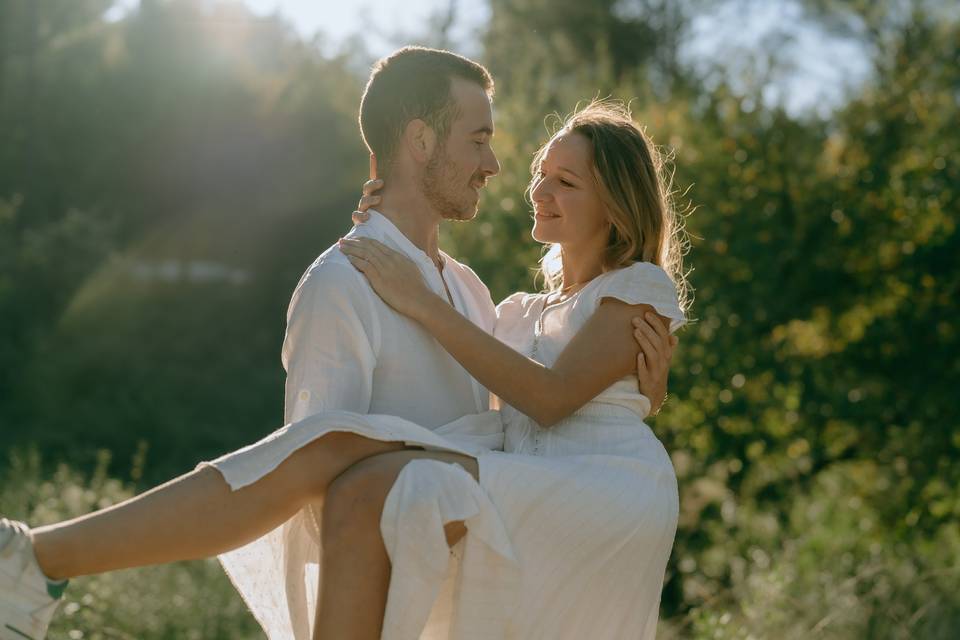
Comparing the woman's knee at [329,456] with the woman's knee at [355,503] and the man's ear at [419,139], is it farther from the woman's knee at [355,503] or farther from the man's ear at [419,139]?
the man's ear at [419,139]

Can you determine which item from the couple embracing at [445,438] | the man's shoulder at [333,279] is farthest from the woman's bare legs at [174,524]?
the man's shoulder at [333,279]

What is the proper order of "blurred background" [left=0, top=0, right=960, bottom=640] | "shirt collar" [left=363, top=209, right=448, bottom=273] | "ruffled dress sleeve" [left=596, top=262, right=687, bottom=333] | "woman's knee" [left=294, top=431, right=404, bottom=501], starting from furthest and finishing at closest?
"blurred background" [left=0, top=0, right=960, bottom=640] → "shirt collar" [left=363, top=209, right=448, bottom=273] → "ruffled dress sleeve" [left=596, top=262, right=687, bottom=333] → "woman's knee" [left=294, top=431, right=404, bottom=501]

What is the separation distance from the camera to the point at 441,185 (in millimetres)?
3895

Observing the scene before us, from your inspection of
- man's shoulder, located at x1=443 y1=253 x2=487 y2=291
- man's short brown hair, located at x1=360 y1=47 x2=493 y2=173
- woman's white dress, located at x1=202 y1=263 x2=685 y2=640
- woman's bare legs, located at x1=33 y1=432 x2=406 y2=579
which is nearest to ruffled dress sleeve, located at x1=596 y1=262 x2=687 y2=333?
woman's white dress, located at x1=202 y1=263 x2=685 y2=640

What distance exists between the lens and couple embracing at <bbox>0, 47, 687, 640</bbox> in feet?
9.43

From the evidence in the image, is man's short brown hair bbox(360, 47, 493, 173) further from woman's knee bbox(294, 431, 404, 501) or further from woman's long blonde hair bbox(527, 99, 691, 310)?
woman's knee bbox(294, 431, 404, 501)

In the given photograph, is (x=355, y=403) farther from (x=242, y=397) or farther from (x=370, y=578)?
(x=242, y=397)

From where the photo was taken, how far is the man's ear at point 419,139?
386cm

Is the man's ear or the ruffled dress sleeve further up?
the man's ear

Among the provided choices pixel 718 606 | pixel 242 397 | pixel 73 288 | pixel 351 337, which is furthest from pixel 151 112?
pixel 351 337

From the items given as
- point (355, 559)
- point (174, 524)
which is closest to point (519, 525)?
point (355, 559)

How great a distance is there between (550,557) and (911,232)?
17.4 ft

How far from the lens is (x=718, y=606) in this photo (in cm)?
654

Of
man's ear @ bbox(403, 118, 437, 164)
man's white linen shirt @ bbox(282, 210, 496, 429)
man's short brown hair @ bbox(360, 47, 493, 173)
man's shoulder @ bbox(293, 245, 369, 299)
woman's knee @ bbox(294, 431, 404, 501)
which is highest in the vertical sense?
man's short brown hair @ bbox(360, 47, 493, 173)
